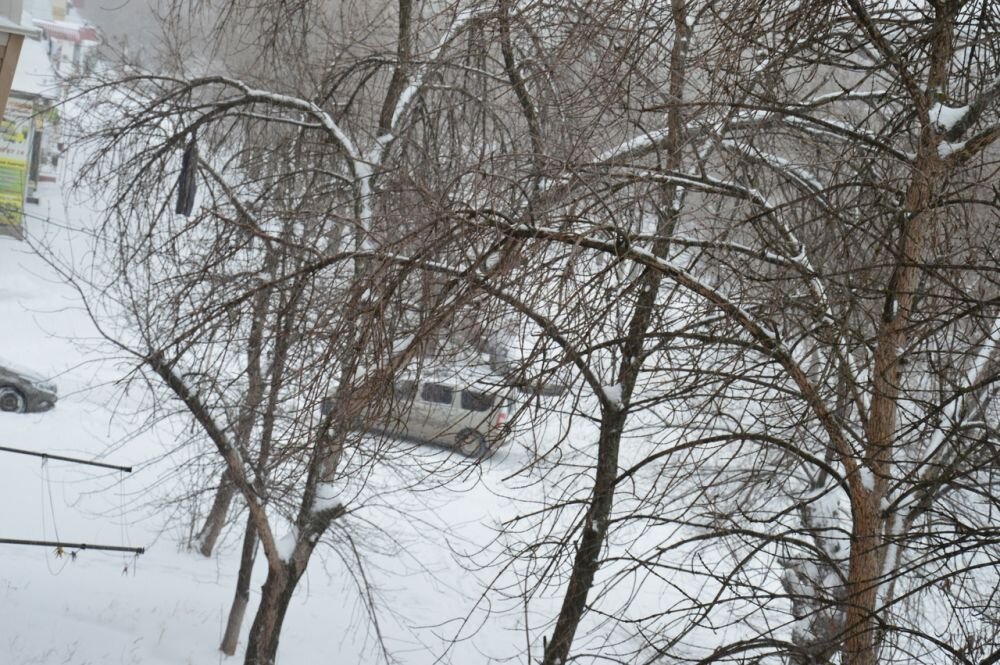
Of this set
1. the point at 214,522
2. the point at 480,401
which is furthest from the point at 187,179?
the point at 214,522

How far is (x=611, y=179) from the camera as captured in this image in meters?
5.68

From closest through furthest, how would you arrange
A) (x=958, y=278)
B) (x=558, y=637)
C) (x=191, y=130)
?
(x=958, y=278) < (x=558, y=637) < (x=191, y=130)

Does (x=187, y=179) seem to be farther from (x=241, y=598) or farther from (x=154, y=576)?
(x=154, y=576)

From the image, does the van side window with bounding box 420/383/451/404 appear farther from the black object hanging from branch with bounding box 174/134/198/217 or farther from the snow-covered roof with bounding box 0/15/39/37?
the snow-covered roof with bounding box 0/15/39/37

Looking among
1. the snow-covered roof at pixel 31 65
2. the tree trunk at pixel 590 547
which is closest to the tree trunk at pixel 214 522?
the tree trunk at pixel 590 547

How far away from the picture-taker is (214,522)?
16.2 m

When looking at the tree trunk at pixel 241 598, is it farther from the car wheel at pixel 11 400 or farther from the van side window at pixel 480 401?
the van side window at pixel 480 401

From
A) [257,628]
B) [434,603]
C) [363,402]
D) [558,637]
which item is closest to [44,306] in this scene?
[434,603]

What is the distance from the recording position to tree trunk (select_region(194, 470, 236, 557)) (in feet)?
44.1

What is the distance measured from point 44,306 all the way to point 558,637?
23.3 m

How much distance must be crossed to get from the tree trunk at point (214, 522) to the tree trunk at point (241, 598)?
56 centimetres

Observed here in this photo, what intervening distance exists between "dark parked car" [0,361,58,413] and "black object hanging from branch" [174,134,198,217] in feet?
40.1

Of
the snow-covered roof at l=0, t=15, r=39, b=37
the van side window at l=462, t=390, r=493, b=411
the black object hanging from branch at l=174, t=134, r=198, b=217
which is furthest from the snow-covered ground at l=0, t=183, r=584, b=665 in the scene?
the van side window at l=462, t=390, r=493, b=411

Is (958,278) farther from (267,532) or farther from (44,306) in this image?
(44,306)
